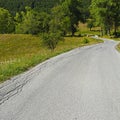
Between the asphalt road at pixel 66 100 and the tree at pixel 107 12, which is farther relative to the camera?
the tree at pixel 107 12

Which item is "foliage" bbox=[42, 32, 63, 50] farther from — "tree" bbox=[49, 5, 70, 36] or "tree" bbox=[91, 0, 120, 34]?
"tree" bbox=[91, 0, 120, 34]

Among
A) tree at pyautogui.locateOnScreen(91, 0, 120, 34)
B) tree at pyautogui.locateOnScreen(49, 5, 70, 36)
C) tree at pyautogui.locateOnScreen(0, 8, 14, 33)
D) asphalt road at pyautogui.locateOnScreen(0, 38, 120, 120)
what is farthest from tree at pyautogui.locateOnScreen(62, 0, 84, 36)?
asphalt road at pyautogui.locateOnScreen(0, 38, 120, 120)

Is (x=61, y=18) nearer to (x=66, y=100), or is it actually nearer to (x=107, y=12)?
(x=107, y=12)

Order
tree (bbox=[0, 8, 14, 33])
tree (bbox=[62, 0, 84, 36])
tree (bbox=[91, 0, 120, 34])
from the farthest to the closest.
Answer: tree (bbox=[0, 8, 14, 33]), tree (bbox=[62, 0, 84, 36]), tree (bbox=[91, 0, 120, 34])

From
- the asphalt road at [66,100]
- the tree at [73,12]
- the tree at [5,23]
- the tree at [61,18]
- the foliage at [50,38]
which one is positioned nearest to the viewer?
the asphalt road at [66,100]

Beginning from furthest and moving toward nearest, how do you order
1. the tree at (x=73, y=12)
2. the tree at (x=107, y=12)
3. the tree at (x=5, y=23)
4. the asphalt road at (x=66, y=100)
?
1. the tree at (x=5, y=23)
2. the tree at (x=73, y=12)
3. the tree at (x=107, y=12)
4. the asphalt road at (x=66, y=100)

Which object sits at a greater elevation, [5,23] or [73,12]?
[73,12]

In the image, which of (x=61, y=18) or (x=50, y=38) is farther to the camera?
(x=61, y=18)

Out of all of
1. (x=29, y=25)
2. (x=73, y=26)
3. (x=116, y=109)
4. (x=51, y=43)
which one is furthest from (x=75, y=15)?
(x=116, y=109)

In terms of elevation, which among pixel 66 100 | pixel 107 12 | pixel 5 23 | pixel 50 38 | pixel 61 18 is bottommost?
pixel 50 38

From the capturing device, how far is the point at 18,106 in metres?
7.97

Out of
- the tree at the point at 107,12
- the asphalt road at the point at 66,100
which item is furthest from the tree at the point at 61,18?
the asphalt road at the point at 66,100

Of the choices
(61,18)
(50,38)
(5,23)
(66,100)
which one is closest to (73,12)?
(61,18)

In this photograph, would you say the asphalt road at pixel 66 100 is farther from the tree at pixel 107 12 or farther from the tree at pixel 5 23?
the tree at pixel 5 23
